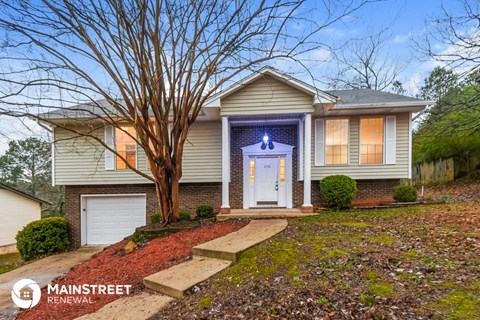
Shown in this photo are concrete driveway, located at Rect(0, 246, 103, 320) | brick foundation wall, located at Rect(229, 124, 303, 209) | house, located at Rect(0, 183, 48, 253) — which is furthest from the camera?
house, located at Rect(0, 183, 48, 253)

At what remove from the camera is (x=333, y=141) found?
9133 mm

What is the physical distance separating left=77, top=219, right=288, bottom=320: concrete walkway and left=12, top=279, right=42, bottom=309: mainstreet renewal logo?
2213 millimetres

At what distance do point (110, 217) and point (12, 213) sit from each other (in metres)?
12.4

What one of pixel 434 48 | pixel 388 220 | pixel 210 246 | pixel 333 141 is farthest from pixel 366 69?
pixel 210 246

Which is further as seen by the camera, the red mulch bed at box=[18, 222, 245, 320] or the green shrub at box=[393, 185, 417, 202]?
the green shrub at box=[393, 185, 417, 202]

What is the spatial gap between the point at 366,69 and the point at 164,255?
19.5 meters

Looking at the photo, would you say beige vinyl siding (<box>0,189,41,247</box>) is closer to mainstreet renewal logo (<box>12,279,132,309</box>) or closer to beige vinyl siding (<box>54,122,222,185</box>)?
beige vinyl siding (<box>54,122,222,185</box>)

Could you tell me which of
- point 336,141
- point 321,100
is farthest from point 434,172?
point 321,100

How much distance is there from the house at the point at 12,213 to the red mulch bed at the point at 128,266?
52.5ft

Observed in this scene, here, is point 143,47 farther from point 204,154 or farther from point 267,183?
point 267,183

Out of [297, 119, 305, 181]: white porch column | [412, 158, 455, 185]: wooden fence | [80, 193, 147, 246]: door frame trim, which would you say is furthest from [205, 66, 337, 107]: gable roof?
[412, 158, 455, 185]: wooden fence

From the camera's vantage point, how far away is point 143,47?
5.74m

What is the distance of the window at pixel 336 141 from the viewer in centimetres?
907

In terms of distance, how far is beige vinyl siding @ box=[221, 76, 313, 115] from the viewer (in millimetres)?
7832
